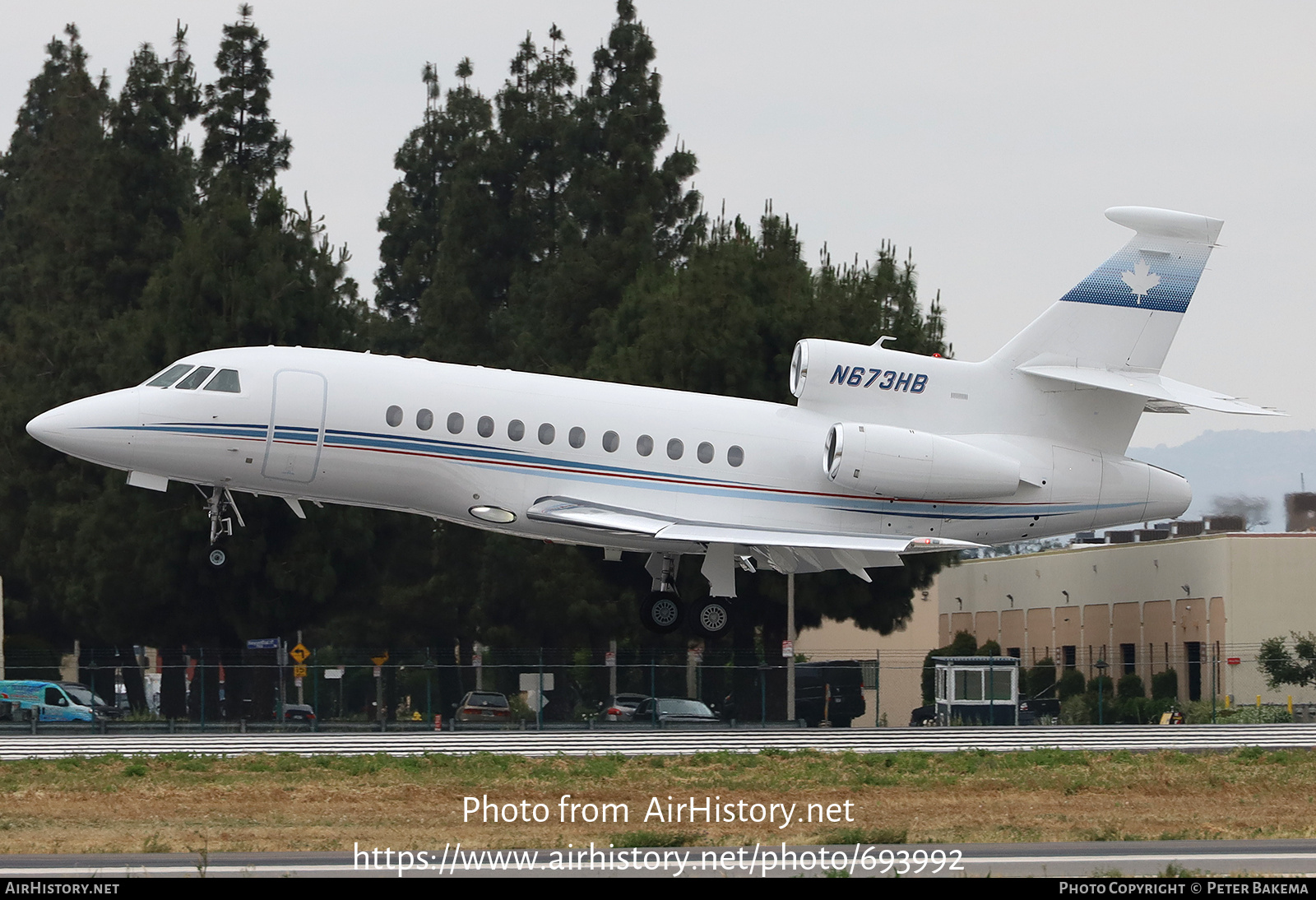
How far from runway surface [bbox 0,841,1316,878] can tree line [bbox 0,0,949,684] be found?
27917mm

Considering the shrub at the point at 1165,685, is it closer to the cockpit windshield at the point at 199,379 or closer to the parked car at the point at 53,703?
the parked car at the point at 53,703

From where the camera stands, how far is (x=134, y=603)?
46125 mm

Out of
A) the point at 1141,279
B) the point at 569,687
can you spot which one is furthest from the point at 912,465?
the point at 569,687

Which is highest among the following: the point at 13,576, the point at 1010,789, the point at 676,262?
the point at 676,262

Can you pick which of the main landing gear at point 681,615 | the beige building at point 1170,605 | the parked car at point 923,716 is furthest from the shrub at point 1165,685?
the main landing gear at point 681,615

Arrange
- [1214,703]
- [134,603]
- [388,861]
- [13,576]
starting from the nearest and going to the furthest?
[388,861] → [1214,703] → [134,603] → [13,576]

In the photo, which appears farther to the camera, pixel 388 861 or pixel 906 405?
pixel 906 405

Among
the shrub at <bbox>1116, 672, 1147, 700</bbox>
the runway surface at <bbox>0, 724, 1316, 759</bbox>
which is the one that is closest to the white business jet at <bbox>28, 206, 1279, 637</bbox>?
the runway surface at <bbox>0, 724, 1316, 759</bbox>

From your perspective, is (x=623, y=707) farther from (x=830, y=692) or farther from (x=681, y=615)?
(x=681, y=615)

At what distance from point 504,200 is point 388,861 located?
48.4m

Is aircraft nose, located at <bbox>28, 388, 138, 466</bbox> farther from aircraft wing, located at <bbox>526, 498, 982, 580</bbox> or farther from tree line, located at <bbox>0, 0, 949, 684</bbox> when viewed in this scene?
tree line, located at <bbox>0, 0, 949, 684</bbox>

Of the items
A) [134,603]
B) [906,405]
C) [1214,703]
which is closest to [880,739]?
[906,405]

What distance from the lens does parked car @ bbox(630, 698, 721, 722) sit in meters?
41.0

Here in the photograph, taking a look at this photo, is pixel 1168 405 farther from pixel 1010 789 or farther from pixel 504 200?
pixel 504 200
